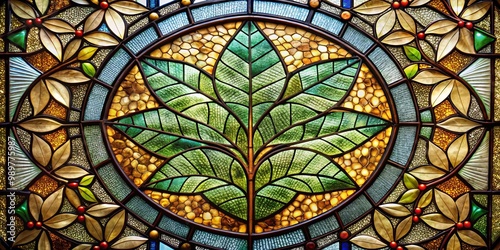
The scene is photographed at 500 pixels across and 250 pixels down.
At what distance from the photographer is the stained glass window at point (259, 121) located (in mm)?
3086

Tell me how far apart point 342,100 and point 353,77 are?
0.10 metres

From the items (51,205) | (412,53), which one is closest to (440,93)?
(412,53)

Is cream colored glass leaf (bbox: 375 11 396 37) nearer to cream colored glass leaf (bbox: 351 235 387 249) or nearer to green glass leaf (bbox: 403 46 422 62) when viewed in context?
green glass leaf (bbox: 403 46 422 62)

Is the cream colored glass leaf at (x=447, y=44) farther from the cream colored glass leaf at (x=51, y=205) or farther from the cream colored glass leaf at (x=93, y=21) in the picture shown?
the cream colored glass leaf at (x=51, y=205)

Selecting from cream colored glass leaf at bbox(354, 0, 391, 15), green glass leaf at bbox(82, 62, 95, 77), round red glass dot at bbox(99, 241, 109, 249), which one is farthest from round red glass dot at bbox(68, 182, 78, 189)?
cream colored glass leaf at bbox(354, 0, 391, 15)

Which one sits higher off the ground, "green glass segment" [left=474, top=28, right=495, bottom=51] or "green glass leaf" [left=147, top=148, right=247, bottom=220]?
"green glass segment" [left=474, top=28, right=495, bottom=51]

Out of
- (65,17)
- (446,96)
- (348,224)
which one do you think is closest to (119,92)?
(65,17)

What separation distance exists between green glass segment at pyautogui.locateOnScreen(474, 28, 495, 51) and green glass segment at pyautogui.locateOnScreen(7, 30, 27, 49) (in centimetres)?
180

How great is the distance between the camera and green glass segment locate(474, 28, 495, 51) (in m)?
3.12

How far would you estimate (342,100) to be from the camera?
10.2 ft

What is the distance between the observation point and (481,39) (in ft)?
10.3

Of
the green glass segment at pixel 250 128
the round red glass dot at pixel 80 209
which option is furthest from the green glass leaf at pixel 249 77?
the round red glass dot at pixel 80 209

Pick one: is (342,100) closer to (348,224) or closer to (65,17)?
(348,224)

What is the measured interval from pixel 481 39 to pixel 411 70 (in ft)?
1.01
